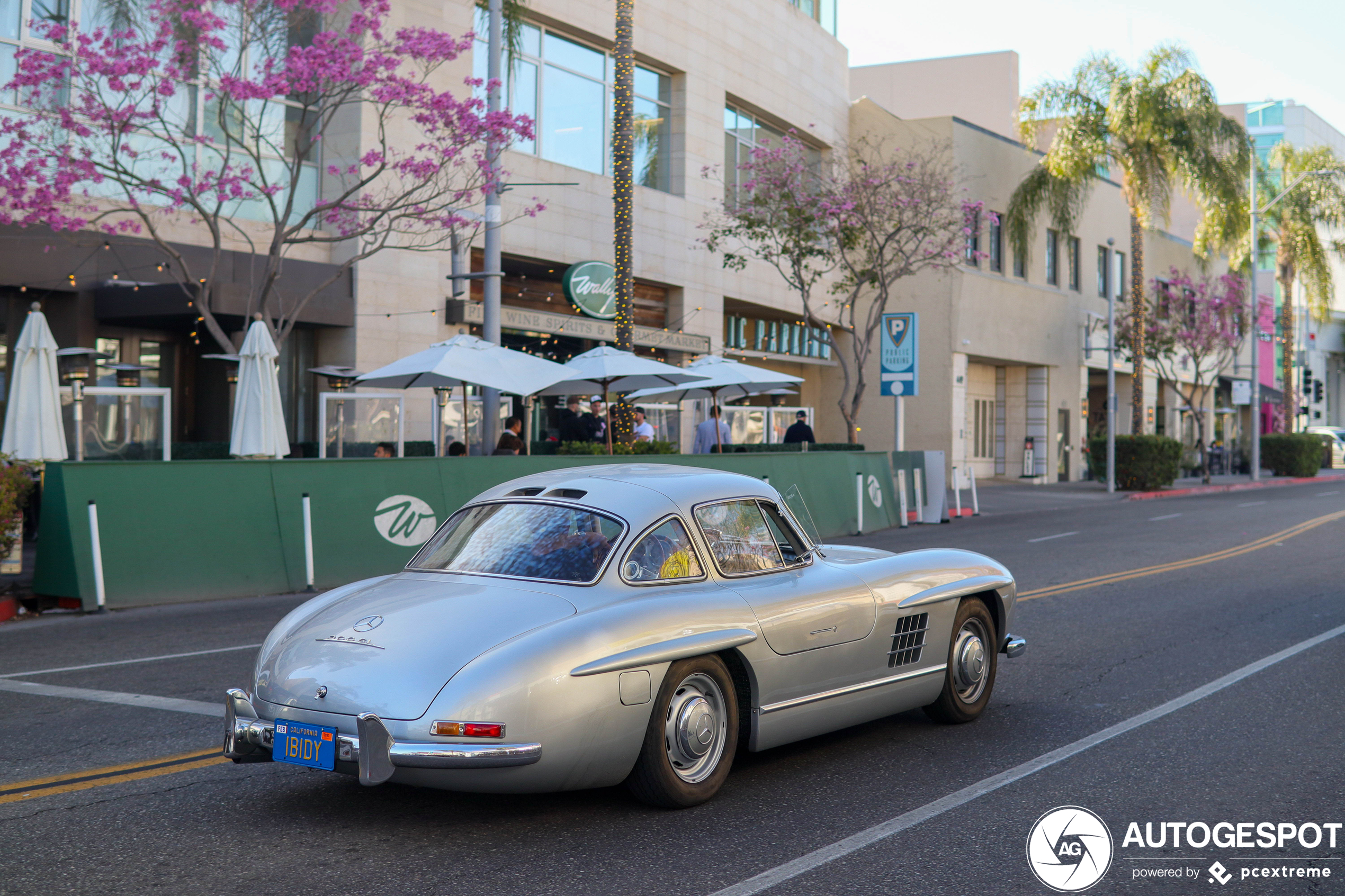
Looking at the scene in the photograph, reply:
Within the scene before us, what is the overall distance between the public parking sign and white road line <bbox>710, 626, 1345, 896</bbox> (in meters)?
14.8

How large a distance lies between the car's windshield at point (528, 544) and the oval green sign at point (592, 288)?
2094cm

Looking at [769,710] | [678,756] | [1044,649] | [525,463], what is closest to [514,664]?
[678,756]

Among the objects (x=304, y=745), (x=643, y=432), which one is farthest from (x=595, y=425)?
(x=304, y=745)

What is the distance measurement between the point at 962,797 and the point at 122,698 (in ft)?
16.7

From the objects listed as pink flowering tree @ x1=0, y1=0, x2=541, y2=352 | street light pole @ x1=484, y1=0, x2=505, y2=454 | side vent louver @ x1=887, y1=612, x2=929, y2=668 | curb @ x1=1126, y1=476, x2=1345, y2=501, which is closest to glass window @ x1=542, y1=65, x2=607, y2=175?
pink flowering tree @ x1=0, y1=0, x2=541, y2=352

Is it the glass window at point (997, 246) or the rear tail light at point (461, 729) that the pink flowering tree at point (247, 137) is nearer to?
the rear tail light at point (461, 729)

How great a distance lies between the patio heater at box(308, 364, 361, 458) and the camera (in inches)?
820

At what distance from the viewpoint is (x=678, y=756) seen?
507 centimetres

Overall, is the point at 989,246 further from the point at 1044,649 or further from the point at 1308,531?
the point at 1044,649

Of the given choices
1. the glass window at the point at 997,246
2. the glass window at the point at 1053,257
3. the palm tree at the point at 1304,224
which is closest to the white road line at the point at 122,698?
the glass window at the point at 997,246

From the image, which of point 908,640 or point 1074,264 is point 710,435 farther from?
point 1074,264

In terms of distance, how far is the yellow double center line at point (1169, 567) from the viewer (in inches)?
486

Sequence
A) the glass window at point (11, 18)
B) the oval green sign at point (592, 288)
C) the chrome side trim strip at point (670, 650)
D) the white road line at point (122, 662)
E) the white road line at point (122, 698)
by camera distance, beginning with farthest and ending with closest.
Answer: the oval green sign at point (592, 288) < the glass window at point (11, 18) < the white road line at point (122, 662) < the white road line at point (122, 698) < the chrome side trim strip at point (670, 650)

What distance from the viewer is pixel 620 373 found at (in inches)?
754
